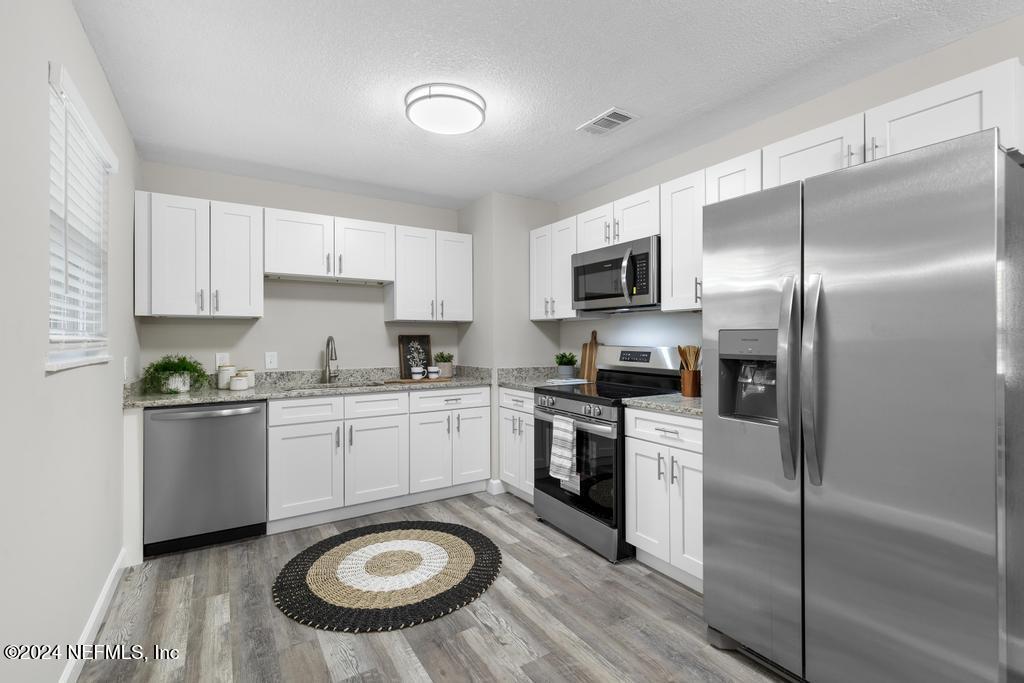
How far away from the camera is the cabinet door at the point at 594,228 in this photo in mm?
3367

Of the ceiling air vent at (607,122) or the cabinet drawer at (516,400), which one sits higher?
the ceiling air vent at (607,122)

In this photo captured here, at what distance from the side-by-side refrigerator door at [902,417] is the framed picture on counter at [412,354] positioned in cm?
324

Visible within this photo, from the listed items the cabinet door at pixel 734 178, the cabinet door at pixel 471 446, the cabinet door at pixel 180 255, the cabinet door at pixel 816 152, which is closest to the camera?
the cabinet door at pixel 816 152

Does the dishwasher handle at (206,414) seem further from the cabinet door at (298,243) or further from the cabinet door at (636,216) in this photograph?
the cabinet door at (636,216)

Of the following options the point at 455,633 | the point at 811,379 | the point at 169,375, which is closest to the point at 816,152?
the point at 811,379

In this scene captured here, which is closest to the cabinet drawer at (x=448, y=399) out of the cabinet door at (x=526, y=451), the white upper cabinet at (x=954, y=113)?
the cabinet door at (x=526, y=451)

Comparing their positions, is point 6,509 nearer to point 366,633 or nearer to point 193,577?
point 366,633

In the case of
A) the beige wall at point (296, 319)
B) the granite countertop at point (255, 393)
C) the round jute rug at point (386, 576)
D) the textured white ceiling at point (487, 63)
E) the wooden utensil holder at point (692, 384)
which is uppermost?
the textured white ceiling at point (487, 63)

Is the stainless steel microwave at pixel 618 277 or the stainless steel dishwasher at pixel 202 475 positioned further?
the stainless steel microwave at pixel 618 277

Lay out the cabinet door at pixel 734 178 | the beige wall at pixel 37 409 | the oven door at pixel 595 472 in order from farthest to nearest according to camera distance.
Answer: the oven door at pixel 595 472, the cabinet door at pixel 734 178, the beige wall at pixel 37 409

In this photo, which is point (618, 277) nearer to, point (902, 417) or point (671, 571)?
point (671, 571)

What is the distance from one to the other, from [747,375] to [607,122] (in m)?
1.73

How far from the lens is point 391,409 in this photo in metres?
3.54

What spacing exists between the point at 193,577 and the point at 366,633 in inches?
46.3
